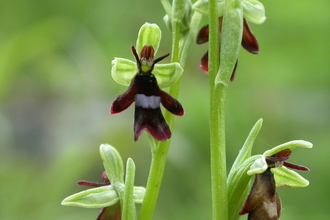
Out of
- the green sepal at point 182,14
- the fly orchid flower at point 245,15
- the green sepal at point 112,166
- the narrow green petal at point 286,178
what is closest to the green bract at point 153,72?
the green sepal at point 182,14

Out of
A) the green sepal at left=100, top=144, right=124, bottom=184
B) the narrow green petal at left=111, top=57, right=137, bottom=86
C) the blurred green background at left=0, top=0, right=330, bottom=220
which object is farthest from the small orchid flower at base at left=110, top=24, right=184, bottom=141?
the blurred green background at left=0, top=0, right=330, bottom=220

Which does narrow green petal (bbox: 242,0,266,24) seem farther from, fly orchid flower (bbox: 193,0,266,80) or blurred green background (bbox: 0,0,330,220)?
blurred green background (bbox: 0,0,330,220)

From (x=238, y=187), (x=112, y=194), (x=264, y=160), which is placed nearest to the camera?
(x=264, y=160)

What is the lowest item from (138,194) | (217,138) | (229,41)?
(138,194)

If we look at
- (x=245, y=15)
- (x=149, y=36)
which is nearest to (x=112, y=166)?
(x=149, y=36)

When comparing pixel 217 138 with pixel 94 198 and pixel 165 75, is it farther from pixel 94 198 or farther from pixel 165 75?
pixel 94 198

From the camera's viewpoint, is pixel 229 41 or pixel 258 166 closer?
pixel 258 166

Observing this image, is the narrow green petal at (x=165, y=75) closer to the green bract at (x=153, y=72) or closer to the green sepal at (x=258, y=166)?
the green bract at (x=153, y=72)

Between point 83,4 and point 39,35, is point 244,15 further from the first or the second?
point 83,4
